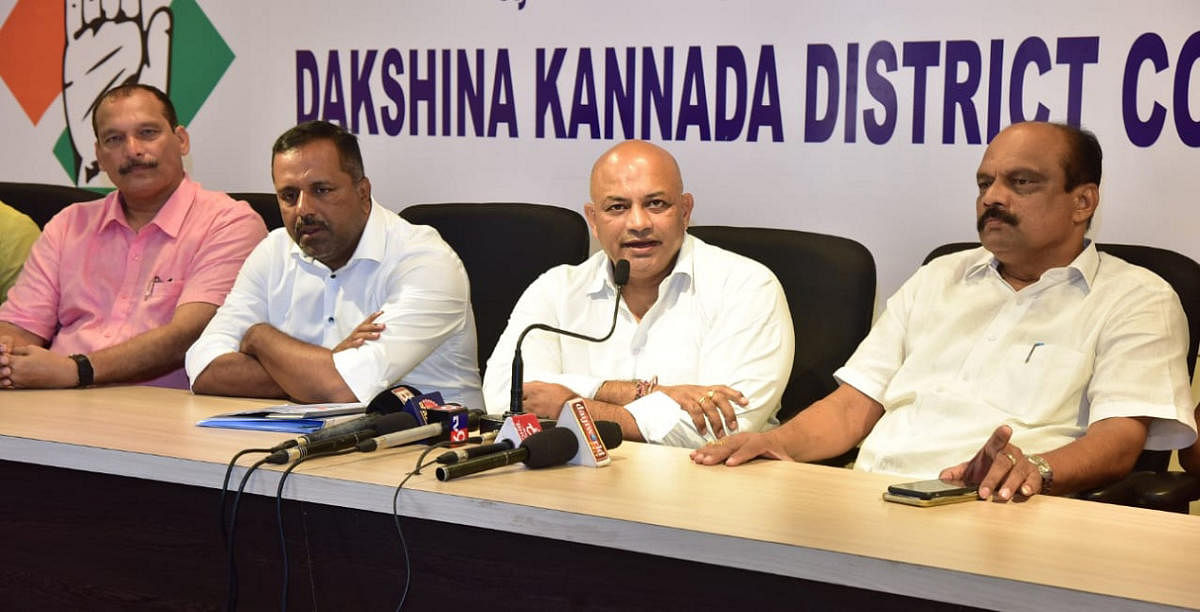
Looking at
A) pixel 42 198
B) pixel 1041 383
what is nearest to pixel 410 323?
pixel 1041 383

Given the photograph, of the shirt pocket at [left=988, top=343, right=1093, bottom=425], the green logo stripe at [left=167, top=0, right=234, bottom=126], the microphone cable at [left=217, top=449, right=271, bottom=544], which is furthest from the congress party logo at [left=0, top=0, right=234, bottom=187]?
the shirt pocket at [left=988, top=343, right=1093, bottom=425]

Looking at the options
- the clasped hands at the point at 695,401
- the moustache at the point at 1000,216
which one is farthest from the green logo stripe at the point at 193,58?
the moustache at the point at 1000,216

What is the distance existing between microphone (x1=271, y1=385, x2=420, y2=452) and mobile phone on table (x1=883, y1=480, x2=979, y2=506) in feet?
2.94

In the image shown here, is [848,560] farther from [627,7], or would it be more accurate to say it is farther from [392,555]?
[627,7]

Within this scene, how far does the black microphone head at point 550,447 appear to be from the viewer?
197 cm

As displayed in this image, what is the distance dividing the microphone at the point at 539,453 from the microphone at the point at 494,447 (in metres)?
0.02

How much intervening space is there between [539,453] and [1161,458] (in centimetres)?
130

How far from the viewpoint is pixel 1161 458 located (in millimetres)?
2445

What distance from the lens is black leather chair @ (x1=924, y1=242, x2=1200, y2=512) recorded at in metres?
2.14

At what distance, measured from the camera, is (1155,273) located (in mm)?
2514

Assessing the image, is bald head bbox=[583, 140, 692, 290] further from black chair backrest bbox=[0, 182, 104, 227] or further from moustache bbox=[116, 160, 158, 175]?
black chair backrest bbox=[0, 182, 104, 227]

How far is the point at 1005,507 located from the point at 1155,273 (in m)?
0.98

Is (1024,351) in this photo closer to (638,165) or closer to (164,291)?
(638,165)

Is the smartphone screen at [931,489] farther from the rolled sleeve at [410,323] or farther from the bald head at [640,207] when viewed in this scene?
the rolled sleeve at [410,323]
